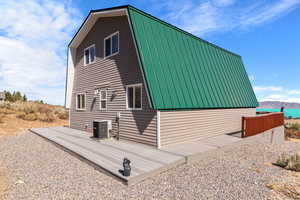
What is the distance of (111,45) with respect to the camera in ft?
30.1

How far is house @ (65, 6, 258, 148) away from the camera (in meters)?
6.86

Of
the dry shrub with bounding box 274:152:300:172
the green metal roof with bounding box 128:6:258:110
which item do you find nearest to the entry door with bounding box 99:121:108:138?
the green metal roof with bounding box 128:6:258:110

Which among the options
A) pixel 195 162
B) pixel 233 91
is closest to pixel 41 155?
pixel 195 162

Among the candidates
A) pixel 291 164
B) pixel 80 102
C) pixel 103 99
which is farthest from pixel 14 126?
pixel 291 164

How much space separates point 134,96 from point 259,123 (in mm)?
8800

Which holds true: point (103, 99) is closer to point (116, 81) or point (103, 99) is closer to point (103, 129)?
point (116, 81)

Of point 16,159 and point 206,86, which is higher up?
point 206,86

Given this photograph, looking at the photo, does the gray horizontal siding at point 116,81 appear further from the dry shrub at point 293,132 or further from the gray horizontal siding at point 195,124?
the dry shrub at point 293,132

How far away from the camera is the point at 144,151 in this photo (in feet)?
20.7

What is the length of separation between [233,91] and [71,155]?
10521mm

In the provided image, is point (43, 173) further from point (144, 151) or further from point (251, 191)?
point (251, 191)

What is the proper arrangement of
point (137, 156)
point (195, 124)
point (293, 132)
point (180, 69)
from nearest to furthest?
1. point (137, 156)
2. point (180, 69)
3. point (195, 124)
4. point (293, 132)

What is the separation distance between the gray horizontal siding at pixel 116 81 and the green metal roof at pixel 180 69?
0.81 m

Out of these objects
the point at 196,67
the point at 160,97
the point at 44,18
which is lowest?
the point at 160,97
